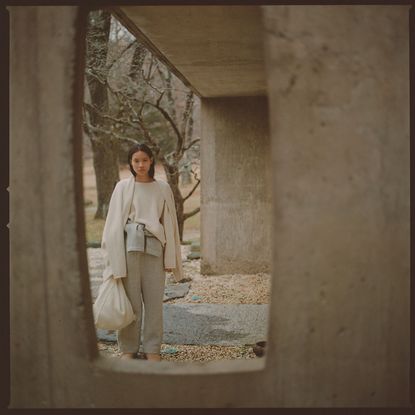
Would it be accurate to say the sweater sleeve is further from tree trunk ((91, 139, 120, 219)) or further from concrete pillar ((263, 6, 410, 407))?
tree trunk ((91, 139, 120, 219))

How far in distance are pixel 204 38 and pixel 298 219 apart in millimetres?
2209

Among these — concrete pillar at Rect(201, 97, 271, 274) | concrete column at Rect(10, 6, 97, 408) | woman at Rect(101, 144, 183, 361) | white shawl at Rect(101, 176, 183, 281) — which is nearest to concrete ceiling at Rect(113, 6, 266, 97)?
concrete column at Rect(10, 6, 97, 408)

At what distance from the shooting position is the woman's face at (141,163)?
14.5ft

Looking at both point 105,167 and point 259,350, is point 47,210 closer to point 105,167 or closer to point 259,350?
point 259,350

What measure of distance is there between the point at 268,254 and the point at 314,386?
5.37 m

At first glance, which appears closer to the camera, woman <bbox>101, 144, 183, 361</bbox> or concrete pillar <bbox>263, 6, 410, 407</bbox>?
concrete pillar <bbox>263, 6, 410, 407</bbox>

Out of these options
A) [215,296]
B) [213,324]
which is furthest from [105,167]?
[213,324]

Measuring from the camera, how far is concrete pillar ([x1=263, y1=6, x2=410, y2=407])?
2.98 meters

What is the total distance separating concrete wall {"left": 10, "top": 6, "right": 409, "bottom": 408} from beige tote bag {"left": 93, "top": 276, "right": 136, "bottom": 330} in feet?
3.24

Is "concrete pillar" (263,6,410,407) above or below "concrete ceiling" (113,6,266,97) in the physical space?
below

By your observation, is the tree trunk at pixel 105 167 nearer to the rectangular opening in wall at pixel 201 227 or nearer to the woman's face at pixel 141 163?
the rectangular opening in wall at pixel 201 227

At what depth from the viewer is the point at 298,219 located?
3010mm

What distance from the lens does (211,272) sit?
8477 mm

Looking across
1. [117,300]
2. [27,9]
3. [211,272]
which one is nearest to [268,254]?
[211,272]
